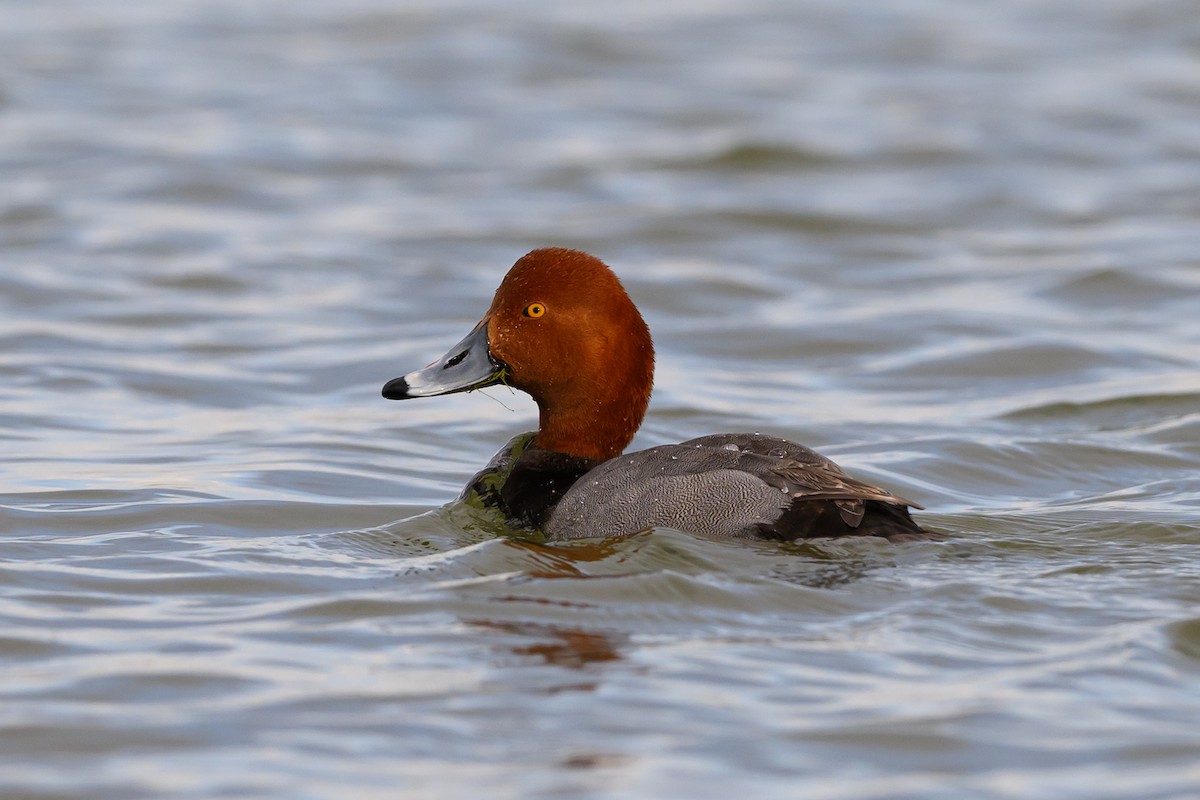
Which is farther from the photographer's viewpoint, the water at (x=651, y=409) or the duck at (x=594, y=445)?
the duck at (x=594, y=445)

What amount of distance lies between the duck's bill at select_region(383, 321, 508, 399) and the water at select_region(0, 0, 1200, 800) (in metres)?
0.48

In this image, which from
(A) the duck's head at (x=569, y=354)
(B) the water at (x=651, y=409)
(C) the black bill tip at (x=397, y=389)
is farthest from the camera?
(C) the black bill tip at (x=397, y=389)

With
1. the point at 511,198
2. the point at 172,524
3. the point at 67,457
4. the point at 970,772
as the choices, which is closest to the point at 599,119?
the point at 511,198

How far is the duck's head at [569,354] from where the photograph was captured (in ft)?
20.8

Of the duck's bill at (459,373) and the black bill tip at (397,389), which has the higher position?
the duck's bill at (459,373)

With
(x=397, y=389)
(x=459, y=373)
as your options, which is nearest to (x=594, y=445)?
(x=459, y=373)

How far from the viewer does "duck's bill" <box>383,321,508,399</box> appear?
6508 millimetres

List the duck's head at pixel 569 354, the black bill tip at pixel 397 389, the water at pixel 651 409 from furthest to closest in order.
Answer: the black bill tip at pixel 397 389 → the duck's head at pixel 569 354 → the water at pixel 651 409

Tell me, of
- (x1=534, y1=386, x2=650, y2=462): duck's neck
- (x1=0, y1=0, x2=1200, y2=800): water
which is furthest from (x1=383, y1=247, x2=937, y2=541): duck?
(x1=0, y1=0, x2=1200, y2=800): water

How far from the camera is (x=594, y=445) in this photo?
21.1ft

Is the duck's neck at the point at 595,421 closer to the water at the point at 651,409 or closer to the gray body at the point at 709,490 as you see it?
the gray body at the point at 709,490

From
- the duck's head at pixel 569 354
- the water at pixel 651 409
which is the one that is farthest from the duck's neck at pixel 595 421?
the water at pixel 651 409

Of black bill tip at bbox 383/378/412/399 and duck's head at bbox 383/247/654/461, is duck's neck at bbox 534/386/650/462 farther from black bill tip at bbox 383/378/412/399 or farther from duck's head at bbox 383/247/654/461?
black bill tip at bbox 383/378/412/399

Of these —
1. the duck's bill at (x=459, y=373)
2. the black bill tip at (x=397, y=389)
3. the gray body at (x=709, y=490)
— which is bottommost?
the gray body at (x=709, y=490)
